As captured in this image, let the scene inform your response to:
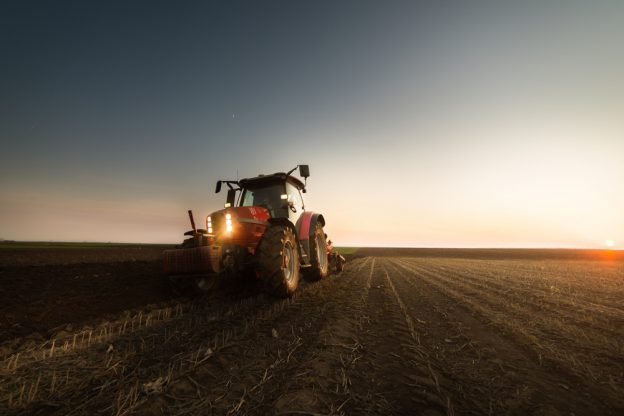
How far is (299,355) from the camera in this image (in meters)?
2.95

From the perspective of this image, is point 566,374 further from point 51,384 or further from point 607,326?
point 51,384

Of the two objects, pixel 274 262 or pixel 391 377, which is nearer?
pixel 391 377

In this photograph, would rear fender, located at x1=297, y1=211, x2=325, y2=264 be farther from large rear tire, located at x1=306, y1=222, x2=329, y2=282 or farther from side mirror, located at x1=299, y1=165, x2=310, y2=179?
side mirror, located at x1=299, y1=165, x2=310, y2=179

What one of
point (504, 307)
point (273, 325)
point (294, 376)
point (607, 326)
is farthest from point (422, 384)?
point (504, 307)

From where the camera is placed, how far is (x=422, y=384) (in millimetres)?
2326

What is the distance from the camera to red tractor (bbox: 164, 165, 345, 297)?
4.70 m

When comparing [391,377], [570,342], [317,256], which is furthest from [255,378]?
[317,256]

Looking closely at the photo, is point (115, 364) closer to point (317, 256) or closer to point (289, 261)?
point (289, 261)

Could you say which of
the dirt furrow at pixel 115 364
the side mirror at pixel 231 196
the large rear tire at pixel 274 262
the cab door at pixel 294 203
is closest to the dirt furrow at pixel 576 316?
the large rear tire at pixel 274 262

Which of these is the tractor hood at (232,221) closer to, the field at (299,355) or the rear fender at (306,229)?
the rear fender at (306,229)

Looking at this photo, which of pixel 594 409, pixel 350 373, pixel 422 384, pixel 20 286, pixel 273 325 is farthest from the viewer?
pixel 20 286

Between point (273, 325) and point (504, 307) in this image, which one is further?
point (504, 307)

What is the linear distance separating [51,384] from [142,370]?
0.66m

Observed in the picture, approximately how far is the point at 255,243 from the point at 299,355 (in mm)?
3006
